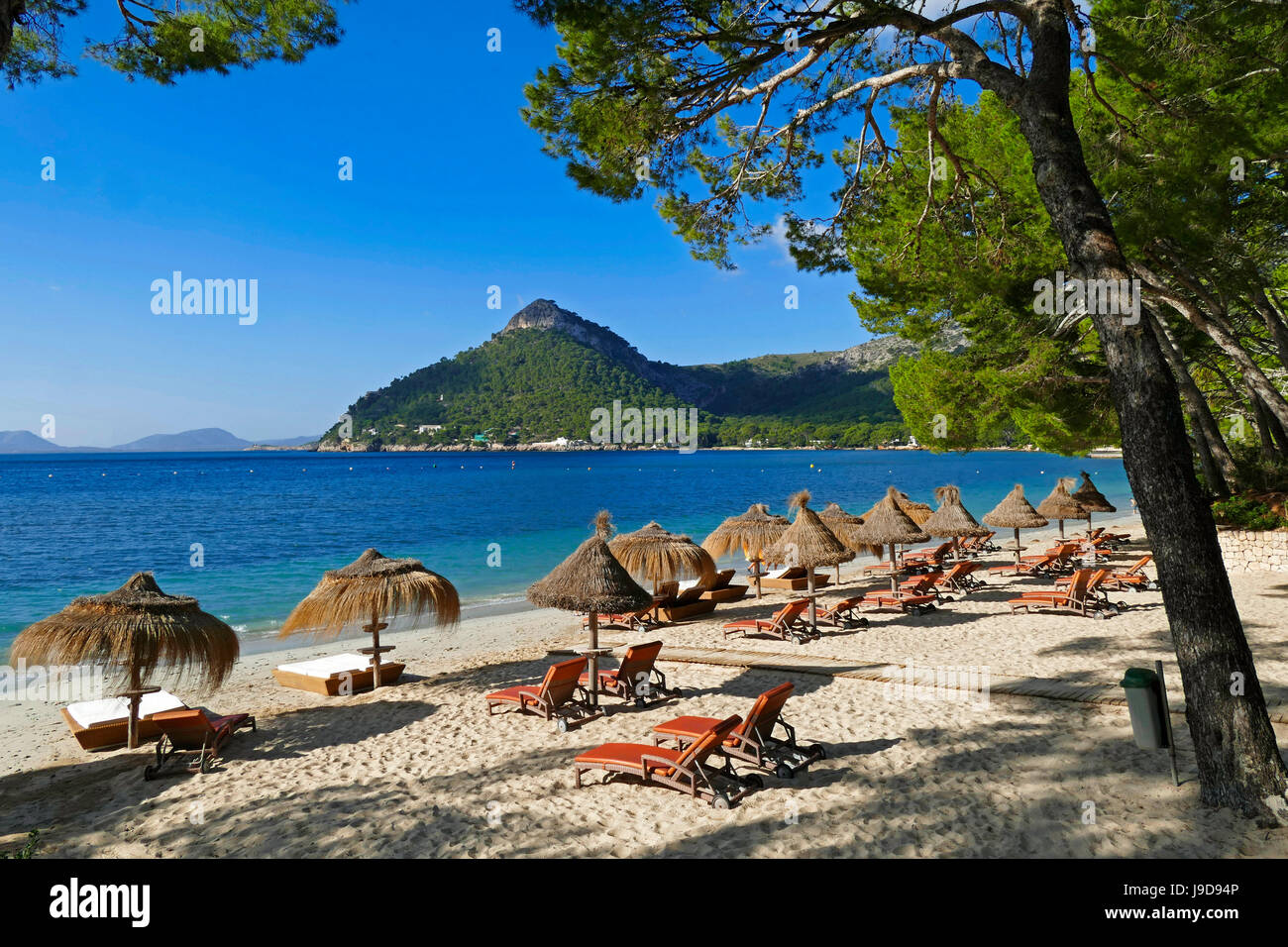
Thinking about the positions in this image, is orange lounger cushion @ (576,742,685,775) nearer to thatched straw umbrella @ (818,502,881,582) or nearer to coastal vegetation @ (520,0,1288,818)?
coastal vegetation @ (520,0,1288,818)

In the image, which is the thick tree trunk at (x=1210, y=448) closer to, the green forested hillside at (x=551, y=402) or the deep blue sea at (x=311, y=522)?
the deep blue sea at (x=311, y=522)

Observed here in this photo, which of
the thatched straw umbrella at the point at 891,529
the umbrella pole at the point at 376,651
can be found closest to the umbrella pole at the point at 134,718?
the umbrella pole at the point at 376,651

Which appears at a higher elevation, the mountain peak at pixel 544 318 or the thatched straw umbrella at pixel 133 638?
the mountain peak at pixel 544 318

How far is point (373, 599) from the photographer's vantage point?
31.6 ft

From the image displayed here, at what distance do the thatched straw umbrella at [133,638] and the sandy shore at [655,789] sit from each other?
966 mm

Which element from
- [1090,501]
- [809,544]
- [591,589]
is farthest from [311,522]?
[1090,501]

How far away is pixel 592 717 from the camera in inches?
305

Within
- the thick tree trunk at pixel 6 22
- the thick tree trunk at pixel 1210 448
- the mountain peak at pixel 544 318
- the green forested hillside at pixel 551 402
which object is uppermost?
the mountain peak at pixel 544 318

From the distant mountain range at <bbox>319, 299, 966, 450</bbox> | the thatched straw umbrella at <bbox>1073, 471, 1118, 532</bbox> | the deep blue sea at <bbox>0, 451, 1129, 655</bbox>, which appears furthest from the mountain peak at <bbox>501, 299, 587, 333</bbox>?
the thatched straw umbrella at <bbox>1073, 471, 1118, 532</bbox>

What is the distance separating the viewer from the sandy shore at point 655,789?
4652mm
